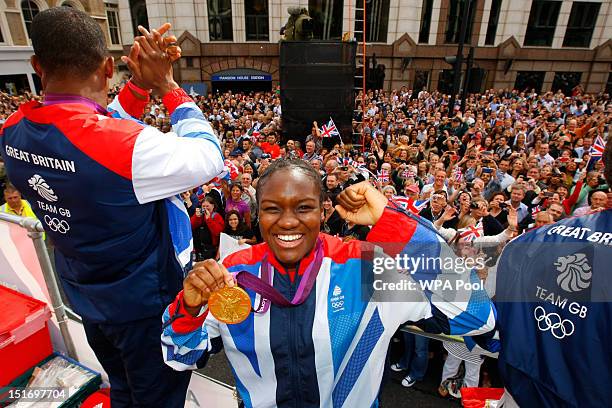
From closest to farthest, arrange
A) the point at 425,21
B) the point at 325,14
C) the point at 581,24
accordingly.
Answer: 1. the point at 325,14
2. the point at 425,21
3. the point at 581,24

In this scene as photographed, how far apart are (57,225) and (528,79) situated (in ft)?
101

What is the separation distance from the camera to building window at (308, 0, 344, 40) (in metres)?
24.0

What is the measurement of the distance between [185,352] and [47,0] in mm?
31962

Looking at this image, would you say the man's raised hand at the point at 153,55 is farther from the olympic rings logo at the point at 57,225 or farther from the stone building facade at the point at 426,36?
the stone building facade at the point at 426,36

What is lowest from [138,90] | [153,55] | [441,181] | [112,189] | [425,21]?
[441,181]

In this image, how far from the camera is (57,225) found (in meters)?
1.73

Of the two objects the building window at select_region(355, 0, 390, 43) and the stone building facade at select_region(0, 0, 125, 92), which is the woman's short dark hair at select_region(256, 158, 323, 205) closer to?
the building window at select_region(355, 0, 390, 43)

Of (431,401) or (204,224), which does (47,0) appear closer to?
(204,224)

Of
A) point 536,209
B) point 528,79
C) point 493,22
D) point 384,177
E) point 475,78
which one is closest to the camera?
point 536,209

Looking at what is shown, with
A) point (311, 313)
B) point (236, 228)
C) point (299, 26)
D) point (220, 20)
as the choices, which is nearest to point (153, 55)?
point (311, 313)

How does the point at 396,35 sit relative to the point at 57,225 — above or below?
above

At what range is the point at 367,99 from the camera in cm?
1981

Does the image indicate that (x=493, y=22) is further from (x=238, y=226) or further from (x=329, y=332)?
(x=329, y=332)

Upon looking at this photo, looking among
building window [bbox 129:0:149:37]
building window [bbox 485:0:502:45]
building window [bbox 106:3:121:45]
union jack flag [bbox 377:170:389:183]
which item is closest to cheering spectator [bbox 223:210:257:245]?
union jack flag [bbox 377:170:389:183]
